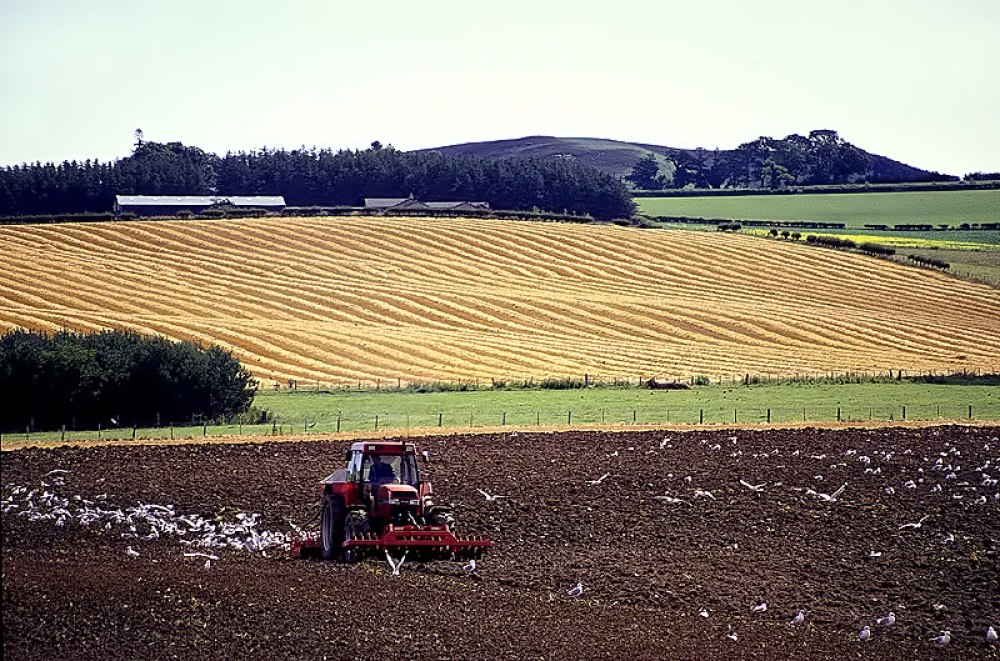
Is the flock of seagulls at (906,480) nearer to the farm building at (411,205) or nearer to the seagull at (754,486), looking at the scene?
the seagull at (754,486)

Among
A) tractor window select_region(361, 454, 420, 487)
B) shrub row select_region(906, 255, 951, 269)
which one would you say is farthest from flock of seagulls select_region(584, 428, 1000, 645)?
shrub row select_region(906, 255, 951, 269)

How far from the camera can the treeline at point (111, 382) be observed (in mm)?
38562

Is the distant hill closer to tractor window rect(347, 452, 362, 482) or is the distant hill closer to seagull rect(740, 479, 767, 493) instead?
seagull rect(740, 479, 767, 493)

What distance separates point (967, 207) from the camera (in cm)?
13000

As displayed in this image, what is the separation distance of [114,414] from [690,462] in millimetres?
18496

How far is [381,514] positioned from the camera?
22.3 metres

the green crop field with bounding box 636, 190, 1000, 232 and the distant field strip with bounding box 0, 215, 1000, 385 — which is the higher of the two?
the green crop field with bounding box 636, 190, 1000, 232

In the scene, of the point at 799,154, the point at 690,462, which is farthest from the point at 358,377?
the point at 799,154

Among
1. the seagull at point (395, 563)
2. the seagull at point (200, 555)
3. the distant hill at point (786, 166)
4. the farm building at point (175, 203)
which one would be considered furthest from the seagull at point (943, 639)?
the distant hill at point (786, 166)

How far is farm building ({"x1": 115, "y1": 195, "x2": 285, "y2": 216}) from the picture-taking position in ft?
356

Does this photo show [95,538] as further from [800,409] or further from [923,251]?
[923,251]

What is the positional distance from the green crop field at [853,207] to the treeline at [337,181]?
46.4ft

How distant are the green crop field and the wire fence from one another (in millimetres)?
79814

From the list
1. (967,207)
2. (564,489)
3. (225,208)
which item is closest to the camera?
(564,489)
